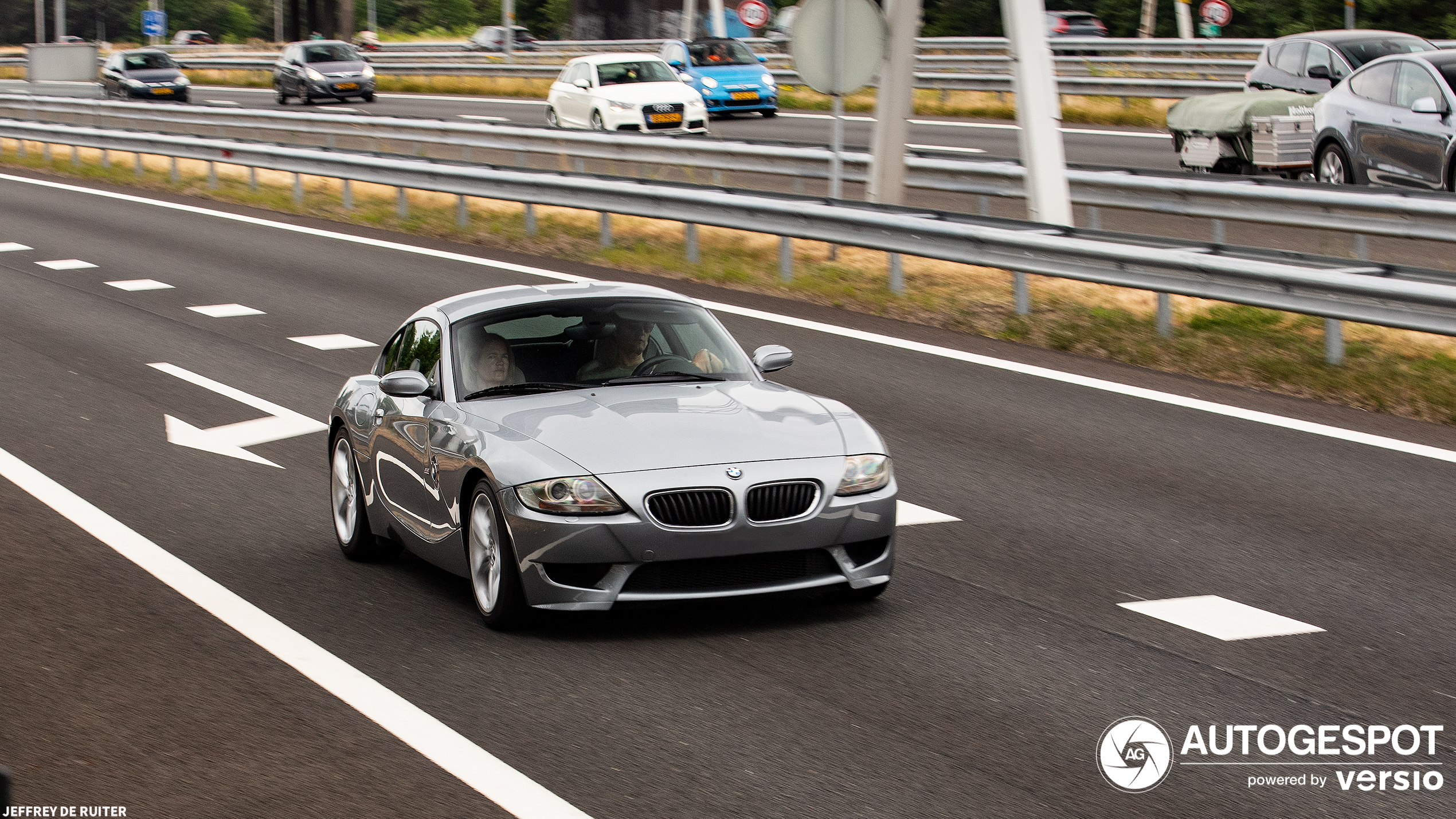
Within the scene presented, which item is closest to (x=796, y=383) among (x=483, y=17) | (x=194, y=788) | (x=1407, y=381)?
(x=1407, y=381)

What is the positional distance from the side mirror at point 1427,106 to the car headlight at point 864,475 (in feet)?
41.8

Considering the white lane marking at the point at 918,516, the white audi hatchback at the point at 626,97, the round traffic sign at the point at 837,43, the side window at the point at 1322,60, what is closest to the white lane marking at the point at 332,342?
the round traffic sign at the point at 837,43

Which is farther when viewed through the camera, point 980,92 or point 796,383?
point 980,92

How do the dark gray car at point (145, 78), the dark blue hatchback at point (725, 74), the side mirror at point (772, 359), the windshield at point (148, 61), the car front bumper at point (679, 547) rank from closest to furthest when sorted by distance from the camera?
the car front bumper at point (679, 547)
the side mirror at point (772, 359)
the dark blue hatchback at point (725, 74)
the dark gray car at point (145, 78)
the windshield at point (148, 61)

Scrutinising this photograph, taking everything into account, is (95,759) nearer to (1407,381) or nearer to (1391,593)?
(1391,593)

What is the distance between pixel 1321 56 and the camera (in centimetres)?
2459

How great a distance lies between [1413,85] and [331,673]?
15.7 metres

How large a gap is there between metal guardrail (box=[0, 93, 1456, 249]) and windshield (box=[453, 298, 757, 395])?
9.13 m

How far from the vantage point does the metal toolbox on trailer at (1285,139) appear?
20.6 m

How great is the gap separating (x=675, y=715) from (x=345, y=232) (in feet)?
63.5

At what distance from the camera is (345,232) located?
962 inches

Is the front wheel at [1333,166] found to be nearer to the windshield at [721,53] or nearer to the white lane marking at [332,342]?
the white lane marking at [332,342]

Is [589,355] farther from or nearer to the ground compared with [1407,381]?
farther from the ground

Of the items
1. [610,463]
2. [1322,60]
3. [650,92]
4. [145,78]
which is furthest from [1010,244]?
[145,78]
